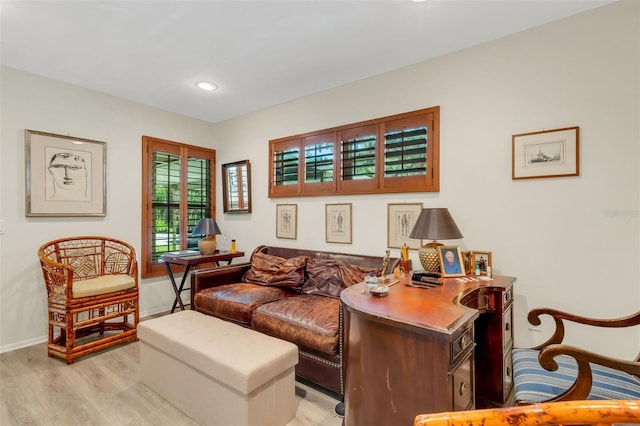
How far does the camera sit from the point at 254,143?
13.2ft

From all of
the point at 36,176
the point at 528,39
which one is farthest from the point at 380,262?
the point at 36,176

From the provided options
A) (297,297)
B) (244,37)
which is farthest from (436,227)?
(244,37)

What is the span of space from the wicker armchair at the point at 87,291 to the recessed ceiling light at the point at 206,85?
1.91m

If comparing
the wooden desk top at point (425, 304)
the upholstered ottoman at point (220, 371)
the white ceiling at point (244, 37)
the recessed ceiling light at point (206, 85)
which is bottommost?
the upholstered ottoman at point (220, 371)

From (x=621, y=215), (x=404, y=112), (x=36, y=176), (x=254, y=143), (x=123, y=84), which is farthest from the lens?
(x=254, y=143)

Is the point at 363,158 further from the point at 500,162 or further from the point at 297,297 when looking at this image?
the point at 297,297

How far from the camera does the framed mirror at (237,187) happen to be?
4.05 m

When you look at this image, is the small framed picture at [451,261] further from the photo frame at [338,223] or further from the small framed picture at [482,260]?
the photo frame at [338,223]

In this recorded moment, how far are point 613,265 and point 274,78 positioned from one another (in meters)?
3.08

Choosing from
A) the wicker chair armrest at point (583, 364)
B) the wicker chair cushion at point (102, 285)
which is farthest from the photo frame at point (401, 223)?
the wicker chair cushion at point (102, 285)

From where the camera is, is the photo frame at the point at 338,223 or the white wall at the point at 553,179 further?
the photo frame at the point at 338,223

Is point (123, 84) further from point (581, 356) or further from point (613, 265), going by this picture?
A: point (613, 265)

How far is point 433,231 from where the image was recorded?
2.19 metres

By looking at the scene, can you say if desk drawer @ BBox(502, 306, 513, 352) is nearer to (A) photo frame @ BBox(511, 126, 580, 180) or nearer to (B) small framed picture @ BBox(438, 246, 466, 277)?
(B) small framed picture @ BBox(438, 246, 466, 277)
